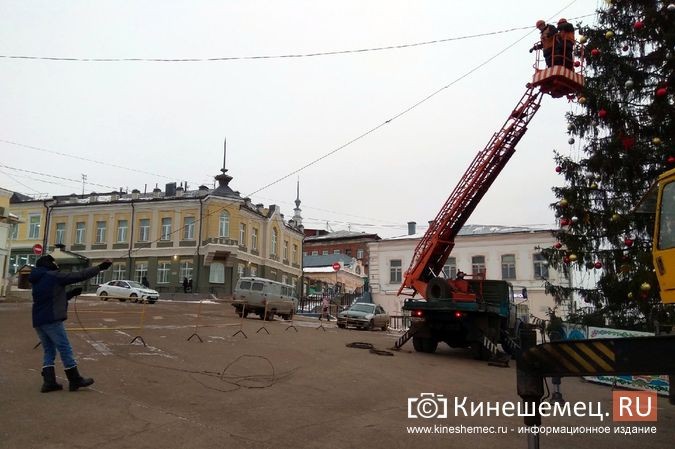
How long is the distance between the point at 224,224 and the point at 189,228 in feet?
10.3

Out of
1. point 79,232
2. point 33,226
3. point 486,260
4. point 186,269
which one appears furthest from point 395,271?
point 33,226

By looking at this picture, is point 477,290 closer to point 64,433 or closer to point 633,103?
point 633,103

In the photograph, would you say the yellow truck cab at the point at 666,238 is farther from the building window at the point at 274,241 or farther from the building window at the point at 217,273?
the building window at the point at 274,241

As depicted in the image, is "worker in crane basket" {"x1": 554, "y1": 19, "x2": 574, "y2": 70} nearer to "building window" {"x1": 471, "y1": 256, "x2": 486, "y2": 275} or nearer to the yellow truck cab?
the yellow truck cab

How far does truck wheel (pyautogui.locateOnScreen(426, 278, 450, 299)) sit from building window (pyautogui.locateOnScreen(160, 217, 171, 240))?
35.0 metres


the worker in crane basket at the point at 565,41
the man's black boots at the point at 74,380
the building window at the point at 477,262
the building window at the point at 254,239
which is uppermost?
the worker in crane basket at the point at 565,41

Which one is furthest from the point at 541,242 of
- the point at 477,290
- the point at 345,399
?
the point at 345,399

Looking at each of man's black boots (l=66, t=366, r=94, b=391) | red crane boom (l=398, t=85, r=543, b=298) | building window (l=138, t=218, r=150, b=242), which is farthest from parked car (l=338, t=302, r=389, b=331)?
building window (l=138, t=218, r=150, b=242)

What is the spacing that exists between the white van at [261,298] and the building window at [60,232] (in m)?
30.8

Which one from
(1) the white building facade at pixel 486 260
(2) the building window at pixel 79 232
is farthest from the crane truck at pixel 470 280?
(2) the building window at pixel 79 232

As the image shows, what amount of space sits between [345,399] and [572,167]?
30.2 feet

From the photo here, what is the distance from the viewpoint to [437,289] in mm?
15477

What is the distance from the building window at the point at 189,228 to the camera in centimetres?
4509

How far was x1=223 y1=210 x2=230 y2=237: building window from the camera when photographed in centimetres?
4496
